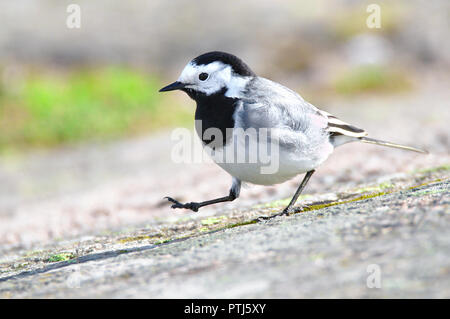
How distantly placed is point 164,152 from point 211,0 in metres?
8.26

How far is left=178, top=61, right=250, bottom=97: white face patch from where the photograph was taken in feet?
15.3

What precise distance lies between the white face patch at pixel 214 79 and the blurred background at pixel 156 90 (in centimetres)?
156

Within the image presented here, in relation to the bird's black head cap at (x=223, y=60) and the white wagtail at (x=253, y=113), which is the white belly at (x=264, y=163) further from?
the bird's black head cap at (x=223, y=60)

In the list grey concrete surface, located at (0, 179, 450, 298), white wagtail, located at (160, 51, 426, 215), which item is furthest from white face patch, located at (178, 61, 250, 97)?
grey concrete surface, located at (0, 179, 450, 298)

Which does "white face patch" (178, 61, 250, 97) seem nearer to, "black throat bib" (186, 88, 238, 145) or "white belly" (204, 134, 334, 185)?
"black throat bib" (186, 88, 238, 145)

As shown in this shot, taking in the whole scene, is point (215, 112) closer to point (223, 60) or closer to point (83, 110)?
point (223, 60)

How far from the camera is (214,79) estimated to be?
4.66 m

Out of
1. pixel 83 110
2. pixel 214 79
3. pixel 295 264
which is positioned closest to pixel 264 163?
pixel 214 79

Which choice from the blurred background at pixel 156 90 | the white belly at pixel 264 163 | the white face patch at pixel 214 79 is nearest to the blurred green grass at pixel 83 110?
the blurred background at pixel 156 90

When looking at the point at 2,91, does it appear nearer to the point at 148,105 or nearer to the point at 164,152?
the point at 148,105

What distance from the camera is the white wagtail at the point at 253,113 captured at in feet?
14.5

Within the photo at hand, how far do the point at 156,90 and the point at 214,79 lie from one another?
335 inches

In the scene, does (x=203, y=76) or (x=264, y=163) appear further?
(x=203, y=76)
